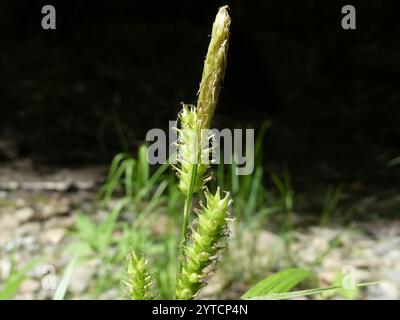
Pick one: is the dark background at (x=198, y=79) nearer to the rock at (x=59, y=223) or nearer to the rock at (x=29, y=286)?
the rock at (x=59, y=223)

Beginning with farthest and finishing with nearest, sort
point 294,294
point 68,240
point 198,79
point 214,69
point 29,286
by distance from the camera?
1. point 198,79
2. point 68,240
3. point 29,286
4. point 294,294
5. point 214,69

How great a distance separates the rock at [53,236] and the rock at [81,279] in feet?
0.81

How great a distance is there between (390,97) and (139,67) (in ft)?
6.69

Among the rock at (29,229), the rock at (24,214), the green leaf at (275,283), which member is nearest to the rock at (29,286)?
the rock at (29,229)

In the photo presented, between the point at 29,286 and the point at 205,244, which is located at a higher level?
the point at 205,244

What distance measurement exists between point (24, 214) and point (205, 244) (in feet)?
7.19

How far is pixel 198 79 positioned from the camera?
4.88 meters

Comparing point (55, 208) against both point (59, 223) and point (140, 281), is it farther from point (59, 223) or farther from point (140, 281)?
point (140, 281)

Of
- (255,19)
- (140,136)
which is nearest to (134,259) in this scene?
(140,136)

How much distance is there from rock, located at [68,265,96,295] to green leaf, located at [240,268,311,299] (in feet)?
4.41

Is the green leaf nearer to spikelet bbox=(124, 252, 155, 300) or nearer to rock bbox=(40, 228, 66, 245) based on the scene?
spikelet bbox=(124, 252, 155, 300)

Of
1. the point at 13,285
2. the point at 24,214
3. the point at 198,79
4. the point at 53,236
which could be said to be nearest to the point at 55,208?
the point at 24,214

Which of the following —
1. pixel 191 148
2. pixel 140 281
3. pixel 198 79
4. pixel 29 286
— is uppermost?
pixel 198 79

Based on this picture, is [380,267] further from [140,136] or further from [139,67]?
[139,67]
